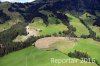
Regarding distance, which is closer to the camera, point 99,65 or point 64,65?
point 64,65

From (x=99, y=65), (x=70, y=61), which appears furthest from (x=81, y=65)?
(x=99, y=65)

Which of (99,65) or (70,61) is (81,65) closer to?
(70,61)

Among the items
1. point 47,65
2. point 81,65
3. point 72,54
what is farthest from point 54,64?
point 72,54

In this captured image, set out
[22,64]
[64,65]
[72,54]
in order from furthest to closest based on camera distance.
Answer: [72,54] < [22,64] < [64,65]

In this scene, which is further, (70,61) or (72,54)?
(72,54)

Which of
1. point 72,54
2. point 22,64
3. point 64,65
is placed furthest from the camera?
point 72,54

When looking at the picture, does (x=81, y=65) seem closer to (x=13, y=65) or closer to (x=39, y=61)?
(x=39, y=61)

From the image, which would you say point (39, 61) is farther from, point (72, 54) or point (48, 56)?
point (72, 54)
